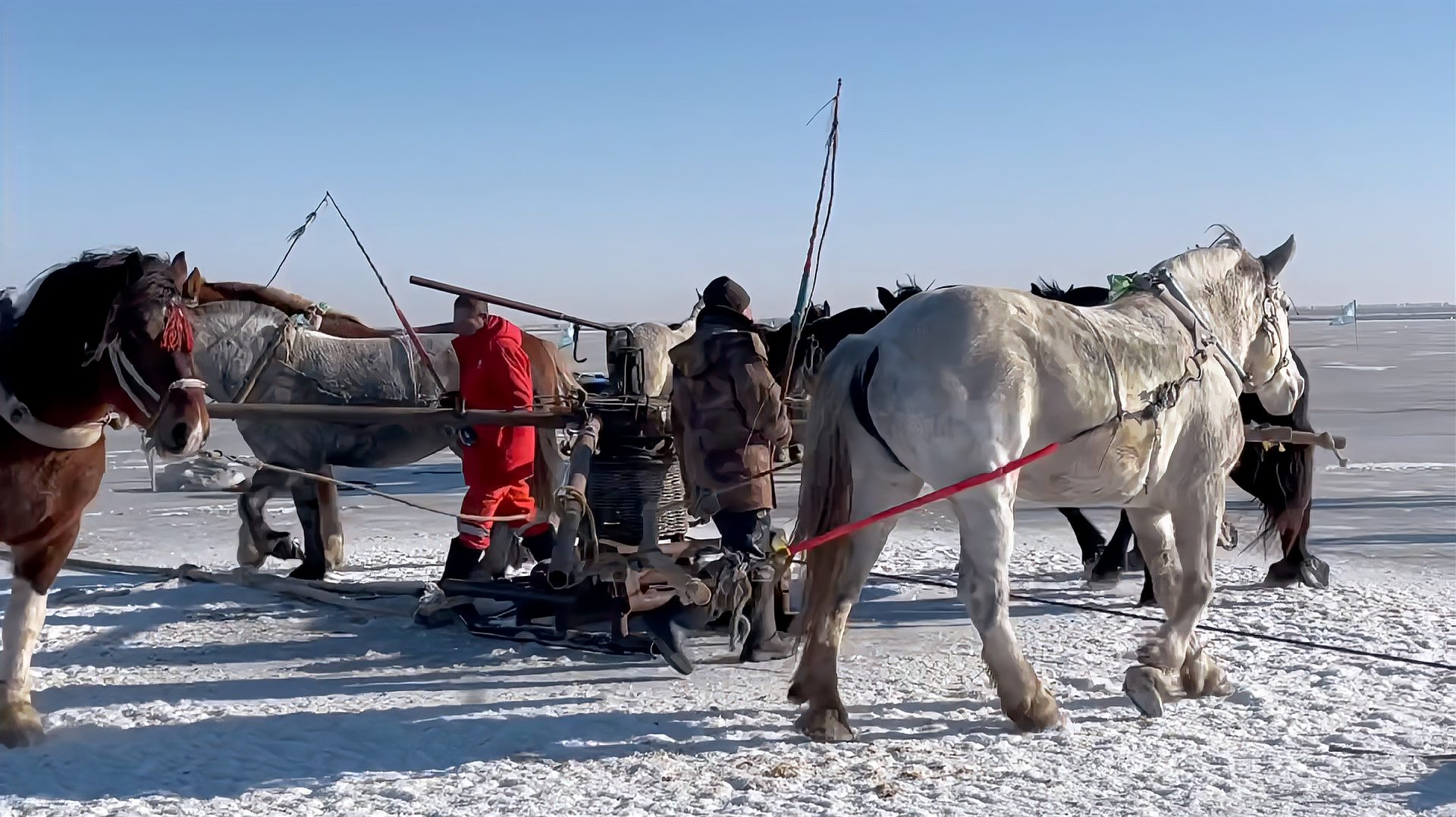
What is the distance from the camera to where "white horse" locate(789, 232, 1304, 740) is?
13.9 ft

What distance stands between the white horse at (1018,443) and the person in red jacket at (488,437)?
2.13 meters

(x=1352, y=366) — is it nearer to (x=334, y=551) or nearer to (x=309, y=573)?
(x=334, y=551)

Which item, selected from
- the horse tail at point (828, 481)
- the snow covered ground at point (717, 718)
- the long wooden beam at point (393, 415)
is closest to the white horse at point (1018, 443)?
the horse tail at point (828, 481)

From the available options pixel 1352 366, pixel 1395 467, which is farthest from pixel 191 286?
pixel 1352 366

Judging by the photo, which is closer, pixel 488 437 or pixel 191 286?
pixel 191 286

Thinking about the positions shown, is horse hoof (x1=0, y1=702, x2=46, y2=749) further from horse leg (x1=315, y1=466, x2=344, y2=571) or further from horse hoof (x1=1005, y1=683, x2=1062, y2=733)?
horse hoof (x1=1005, y1=683, x2=1062, y2=733)

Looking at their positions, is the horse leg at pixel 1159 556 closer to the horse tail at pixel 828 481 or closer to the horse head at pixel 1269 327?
the horse head at pixel 1269 327

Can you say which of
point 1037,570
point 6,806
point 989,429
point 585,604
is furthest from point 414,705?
point 1037,570

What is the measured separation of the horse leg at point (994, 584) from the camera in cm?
423

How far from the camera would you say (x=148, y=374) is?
4.07 m

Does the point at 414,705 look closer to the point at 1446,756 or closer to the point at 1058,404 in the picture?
the point at 1058,404

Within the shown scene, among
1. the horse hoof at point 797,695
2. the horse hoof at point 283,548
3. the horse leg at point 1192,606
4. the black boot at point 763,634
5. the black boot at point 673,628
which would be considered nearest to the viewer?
the horse hoof at point 797,695

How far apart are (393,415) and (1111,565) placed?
4317 millimetres

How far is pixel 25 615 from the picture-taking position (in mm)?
4402
